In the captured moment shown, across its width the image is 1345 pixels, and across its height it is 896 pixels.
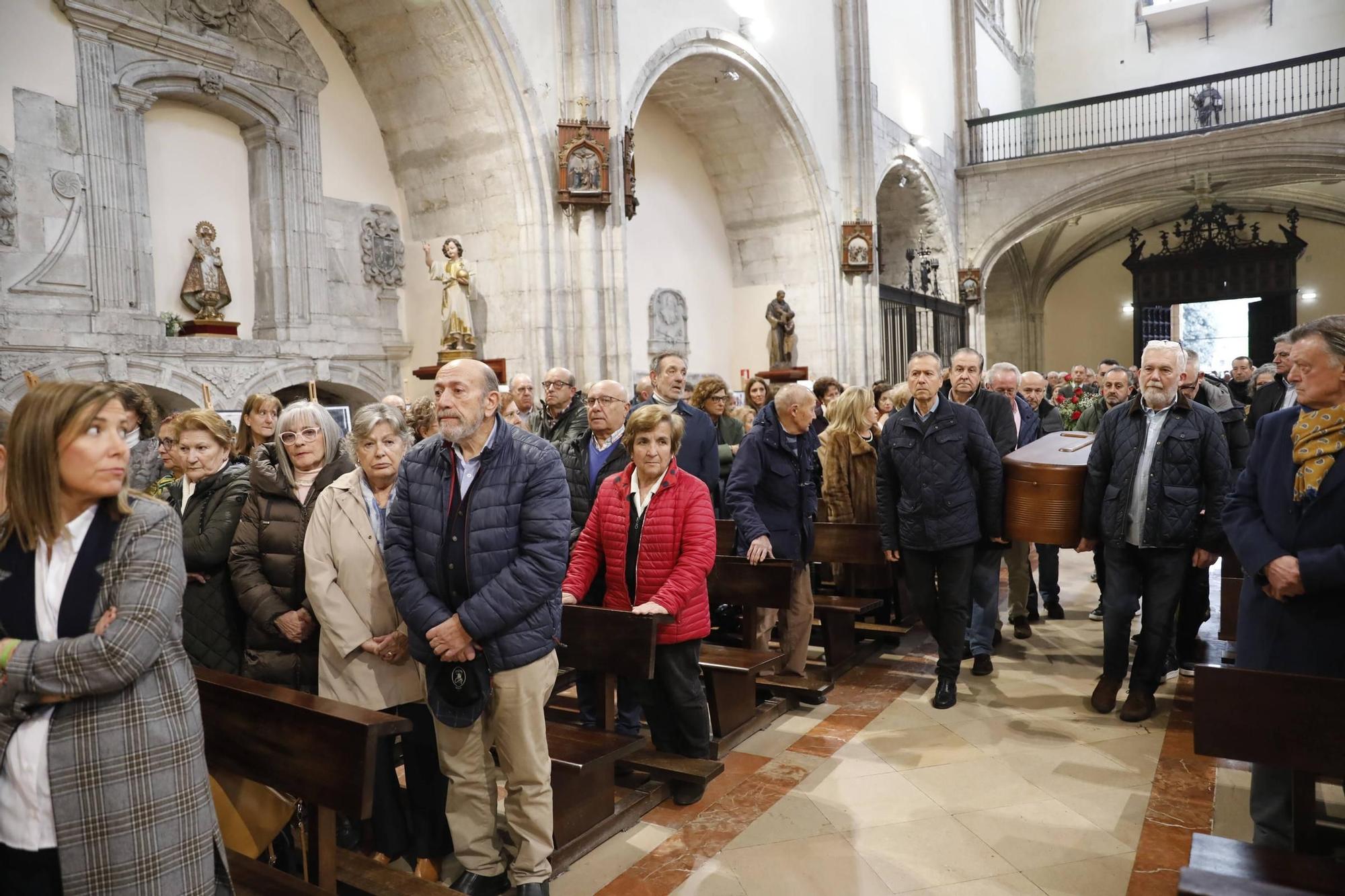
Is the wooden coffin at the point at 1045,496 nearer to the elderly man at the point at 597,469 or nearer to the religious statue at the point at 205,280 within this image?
the elderly man at the point at 597,469

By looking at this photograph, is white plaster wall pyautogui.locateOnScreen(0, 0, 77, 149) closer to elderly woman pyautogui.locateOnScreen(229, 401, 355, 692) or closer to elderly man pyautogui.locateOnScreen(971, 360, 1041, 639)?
elderly woman pyautogui.locateOnScreen(229, 401, 355, 692)

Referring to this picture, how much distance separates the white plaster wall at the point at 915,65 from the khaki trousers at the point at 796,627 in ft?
40.3

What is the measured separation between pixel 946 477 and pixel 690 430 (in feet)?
4.30

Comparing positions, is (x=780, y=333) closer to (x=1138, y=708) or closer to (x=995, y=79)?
(x=1138, y=708)

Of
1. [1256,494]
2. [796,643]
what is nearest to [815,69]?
[796,643]

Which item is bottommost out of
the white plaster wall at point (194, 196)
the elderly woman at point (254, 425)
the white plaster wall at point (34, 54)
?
the elderly woman at point (254, 425)

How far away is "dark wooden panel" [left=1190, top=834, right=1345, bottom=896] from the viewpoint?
1.81 meters

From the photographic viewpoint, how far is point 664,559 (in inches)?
129

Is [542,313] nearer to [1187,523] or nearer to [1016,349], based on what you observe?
[1187,523]

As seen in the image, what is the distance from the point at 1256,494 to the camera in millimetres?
2727

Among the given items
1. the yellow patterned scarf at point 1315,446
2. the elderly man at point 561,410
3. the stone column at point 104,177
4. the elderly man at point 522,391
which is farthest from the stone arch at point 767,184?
the yellow patterned scarf at point 1315,446

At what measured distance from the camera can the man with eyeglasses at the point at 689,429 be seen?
4684mm

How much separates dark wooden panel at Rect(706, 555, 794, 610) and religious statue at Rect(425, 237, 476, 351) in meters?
5.60

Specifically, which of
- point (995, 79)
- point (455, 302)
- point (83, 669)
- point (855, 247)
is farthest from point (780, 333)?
point (83, 669)
